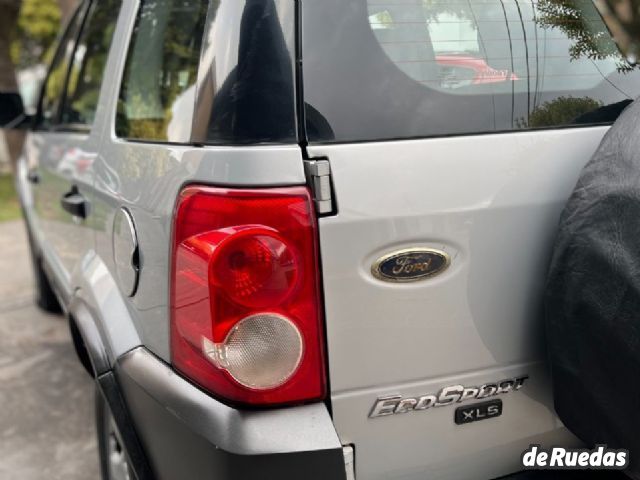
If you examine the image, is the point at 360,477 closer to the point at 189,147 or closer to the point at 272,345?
the point at 272,345

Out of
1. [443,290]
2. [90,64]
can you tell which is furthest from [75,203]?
[443,290]

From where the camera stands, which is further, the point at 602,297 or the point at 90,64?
the point at 90,64

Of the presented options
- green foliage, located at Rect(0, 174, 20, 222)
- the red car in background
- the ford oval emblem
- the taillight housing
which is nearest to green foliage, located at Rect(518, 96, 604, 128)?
the red car in background

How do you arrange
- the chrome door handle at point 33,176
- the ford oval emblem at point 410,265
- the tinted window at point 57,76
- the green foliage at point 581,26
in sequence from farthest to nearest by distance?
the chrome door handle at point 33,176
the tinted window at point 57,76
the green foliage at point 581,26
the ford oval emblem at point 410,265

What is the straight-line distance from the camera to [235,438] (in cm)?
140

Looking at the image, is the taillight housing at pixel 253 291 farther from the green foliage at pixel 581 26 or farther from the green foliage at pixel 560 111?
the green foliage at pixel 581 26

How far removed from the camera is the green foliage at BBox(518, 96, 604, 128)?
1623 mm

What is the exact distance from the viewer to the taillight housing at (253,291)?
1.39 metres

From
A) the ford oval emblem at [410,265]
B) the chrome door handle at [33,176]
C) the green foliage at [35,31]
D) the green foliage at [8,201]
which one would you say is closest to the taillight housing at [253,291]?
the ford oval emblem at [410,265]

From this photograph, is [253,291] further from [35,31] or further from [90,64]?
[35,31]

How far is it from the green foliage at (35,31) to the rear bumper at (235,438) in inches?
447

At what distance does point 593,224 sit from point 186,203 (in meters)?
0.88

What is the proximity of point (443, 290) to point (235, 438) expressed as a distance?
56 centimetres

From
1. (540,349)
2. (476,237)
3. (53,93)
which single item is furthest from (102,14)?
(540,349)
